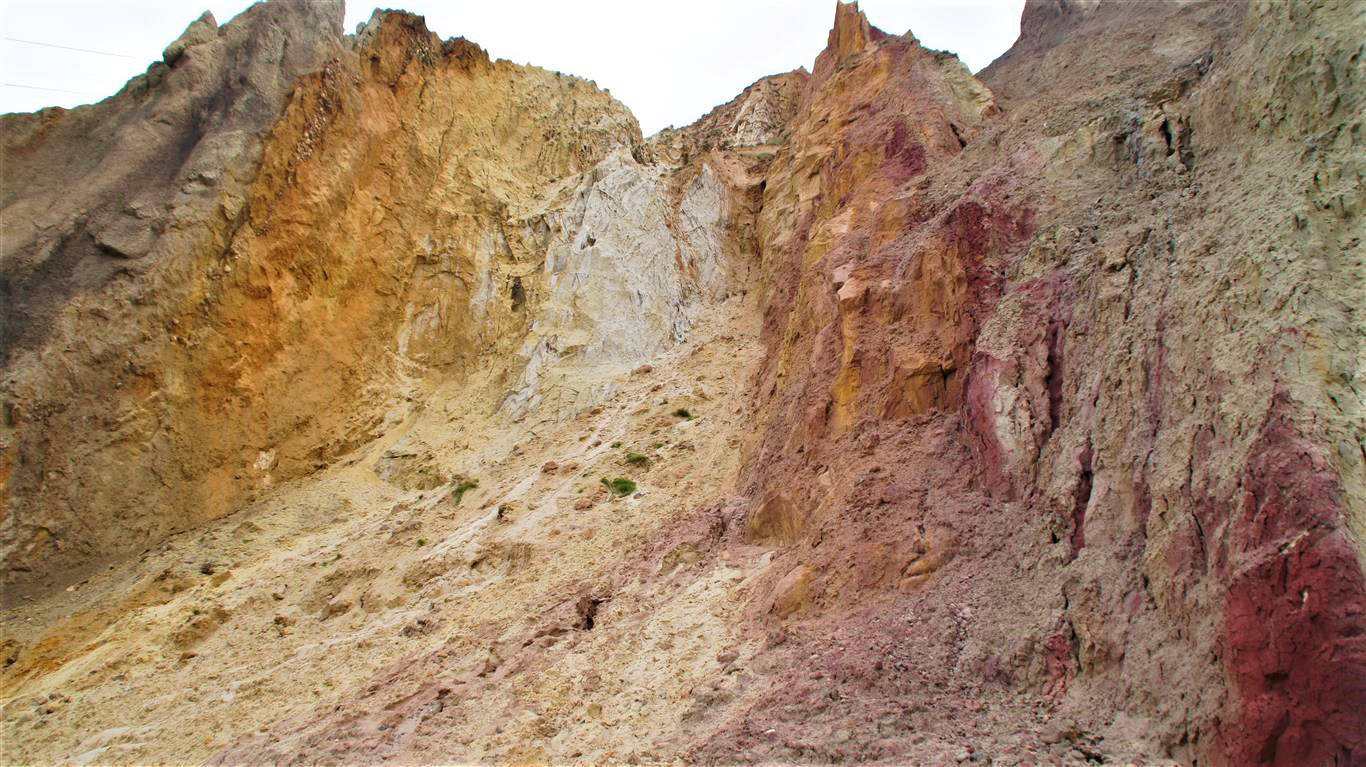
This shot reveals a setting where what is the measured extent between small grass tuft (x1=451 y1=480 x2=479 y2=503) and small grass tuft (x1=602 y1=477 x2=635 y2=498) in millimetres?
2590

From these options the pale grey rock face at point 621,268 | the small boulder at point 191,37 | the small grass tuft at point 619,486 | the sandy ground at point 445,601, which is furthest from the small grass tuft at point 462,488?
the small boulder at point 191,37

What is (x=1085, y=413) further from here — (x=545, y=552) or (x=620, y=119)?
(x=620, y=119)

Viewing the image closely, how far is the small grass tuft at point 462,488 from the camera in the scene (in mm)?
14086

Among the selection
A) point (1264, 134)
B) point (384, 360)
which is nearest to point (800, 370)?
→ point (1264, 134)

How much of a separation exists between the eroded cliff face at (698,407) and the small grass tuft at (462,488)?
16 centimetres

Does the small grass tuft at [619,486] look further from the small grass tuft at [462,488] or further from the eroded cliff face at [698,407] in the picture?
the small grass tuft at [462,488]

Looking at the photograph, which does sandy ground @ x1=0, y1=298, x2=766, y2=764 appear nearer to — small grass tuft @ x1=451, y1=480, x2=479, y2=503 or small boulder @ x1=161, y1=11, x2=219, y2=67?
small grass tuft @ x1=451, y1=480, x2=479, y2=503

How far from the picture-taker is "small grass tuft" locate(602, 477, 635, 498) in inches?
484

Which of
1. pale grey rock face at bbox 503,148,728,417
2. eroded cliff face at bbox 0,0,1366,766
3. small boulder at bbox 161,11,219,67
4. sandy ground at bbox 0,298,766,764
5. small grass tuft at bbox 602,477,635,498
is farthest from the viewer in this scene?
small boulder at bbox 161,11,219,67

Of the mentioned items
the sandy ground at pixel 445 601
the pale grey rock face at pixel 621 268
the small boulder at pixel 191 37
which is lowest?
the sandy ground at pixel 445 601

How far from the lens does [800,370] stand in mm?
11750

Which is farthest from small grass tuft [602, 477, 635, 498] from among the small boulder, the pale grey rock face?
the small boulder

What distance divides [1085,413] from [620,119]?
1823cm

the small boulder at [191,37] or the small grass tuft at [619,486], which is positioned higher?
the small boulder at [191,37]
